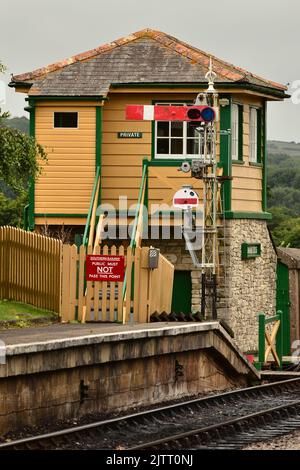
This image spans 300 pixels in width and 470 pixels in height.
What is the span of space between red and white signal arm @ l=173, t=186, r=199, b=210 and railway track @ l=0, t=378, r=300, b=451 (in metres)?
8.13

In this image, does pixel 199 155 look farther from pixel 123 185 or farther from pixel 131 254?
pixel 131 254

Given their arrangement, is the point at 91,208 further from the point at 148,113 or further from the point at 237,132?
the point at 148,113

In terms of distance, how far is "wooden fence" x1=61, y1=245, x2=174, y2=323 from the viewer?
24469 mm

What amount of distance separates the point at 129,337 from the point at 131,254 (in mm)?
4826

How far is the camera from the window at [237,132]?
32312 millimetres

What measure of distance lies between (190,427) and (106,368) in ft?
6.45

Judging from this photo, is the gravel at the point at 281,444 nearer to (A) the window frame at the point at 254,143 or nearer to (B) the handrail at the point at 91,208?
(B) the handrail at the point at 91,208

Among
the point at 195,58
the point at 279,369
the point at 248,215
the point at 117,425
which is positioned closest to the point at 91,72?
the point at 195,58

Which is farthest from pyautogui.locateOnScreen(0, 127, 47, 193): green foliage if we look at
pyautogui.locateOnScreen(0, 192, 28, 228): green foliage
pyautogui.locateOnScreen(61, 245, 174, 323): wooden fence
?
pyautogui.locateOnScreen(0, 192, 28, 228): green foliage

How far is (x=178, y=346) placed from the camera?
22.1 meters

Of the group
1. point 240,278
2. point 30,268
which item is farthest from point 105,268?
point 240,278

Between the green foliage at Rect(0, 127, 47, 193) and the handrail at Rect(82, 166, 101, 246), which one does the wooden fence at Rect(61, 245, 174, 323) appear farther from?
the handrail at Rect(82, 166, 101, 246)

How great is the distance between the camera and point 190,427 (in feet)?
59.5
